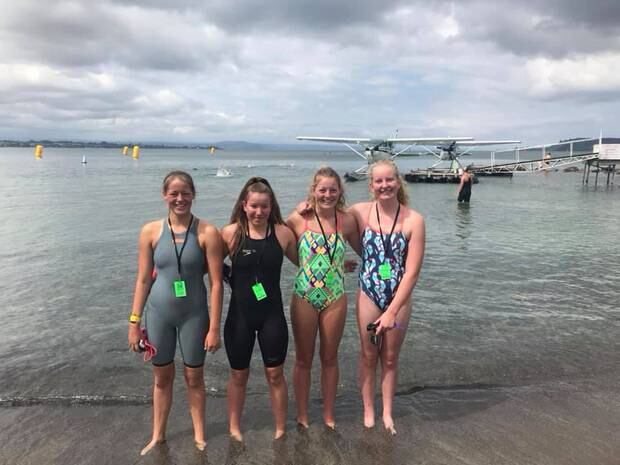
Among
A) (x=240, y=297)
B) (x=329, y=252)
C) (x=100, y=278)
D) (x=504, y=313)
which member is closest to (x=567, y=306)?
(x=504, y=313)

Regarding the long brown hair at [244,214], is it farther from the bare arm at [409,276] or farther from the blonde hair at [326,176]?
the bare arm at [409,276]

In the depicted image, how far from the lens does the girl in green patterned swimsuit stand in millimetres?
3592

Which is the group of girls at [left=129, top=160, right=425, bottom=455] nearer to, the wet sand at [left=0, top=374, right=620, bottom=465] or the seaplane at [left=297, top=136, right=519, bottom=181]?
the wet sand at [left=0, top=374, right=620, bottom=465]

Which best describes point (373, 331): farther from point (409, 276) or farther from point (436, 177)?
point (436, 177)

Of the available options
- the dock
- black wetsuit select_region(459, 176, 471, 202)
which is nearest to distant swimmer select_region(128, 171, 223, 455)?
black wetsuit select_region(459, 176, 471, 202)

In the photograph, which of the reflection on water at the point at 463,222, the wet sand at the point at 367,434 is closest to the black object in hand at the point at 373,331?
the wet sand at the point at 367,434

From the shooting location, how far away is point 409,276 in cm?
360

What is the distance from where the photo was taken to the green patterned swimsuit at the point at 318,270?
3588 millimetres

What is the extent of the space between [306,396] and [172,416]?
1390 mm

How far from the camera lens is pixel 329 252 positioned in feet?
11.8

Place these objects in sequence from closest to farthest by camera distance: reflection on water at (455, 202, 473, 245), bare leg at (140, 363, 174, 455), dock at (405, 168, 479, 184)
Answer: bare leg at (140, 363, 174, 455)
reflection on water at (455, 202, 473, 245)
dock at (405, 168, 479, 184)

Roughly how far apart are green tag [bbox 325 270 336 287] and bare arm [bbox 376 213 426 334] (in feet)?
1.64

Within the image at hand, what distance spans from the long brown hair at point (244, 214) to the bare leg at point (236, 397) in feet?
3.21

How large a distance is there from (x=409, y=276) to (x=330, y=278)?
637mm
